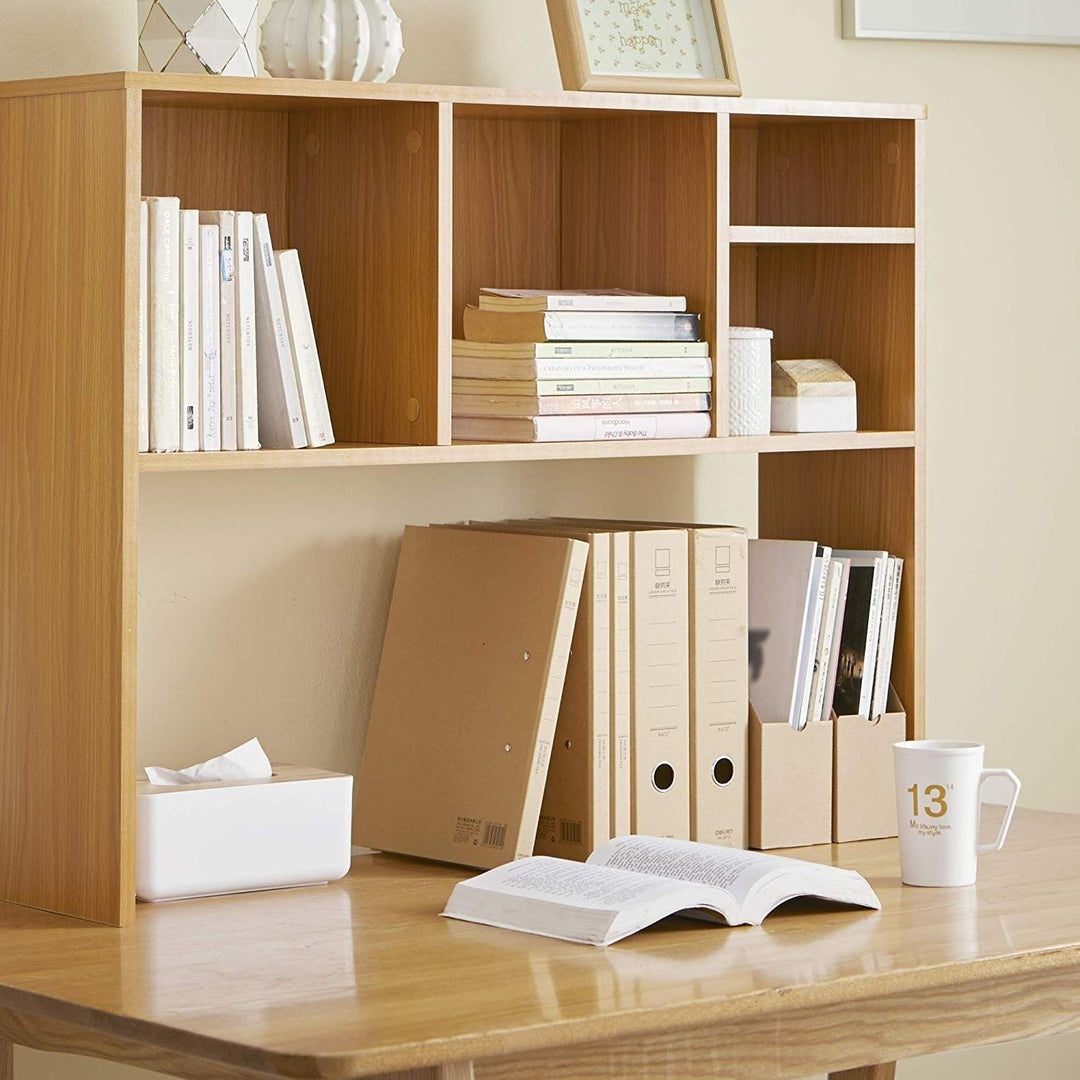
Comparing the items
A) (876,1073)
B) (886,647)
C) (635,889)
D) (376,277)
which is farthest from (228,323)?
(876,1073)

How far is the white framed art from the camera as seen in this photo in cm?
265

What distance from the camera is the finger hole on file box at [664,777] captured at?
7.22ft

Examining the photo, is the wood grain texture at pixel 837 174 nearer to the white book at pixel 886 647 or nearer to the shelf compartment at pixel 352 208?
the white book at pixel 886 647

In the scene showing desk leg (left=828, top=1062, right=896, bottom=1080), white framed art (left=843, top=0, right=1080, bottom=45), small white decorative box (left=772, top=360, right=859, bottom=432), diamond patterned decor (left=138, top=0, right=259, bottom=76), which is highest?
white framed art (left=843, top=0, right=1080, bottom=45)

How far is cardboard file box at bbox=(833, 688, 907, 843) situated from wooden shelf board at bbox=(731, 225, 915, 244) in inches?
20.7

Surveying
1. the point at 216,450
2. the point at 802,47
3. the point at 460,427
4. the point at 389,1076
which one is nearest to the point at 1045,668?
the point at 802,47

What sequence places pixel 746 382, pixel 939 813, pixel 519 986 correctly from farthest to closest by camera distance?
pixel 746 382 < pixel 939 813 < pixel 519 986

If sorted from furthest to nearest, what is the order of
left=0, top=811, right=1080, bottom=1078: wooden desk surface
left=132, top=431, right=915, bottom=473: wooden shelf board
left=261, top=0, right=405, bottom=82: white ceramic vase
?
1. left=261, top=0, right=405, bottom=82: white ceramic vase
2. left=132, top=431, right=915, bottom=473: wooden shelf board
3. left=0, top=811, right=1080, bottom=1078: wooden desk surface

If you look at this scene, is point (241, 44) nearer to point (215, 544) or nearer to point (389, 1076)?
point (215, 544)

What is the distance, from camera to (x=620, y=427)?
7.05ft

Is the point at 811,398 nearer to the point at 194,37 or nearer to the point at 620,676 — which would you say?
the point at 620,676

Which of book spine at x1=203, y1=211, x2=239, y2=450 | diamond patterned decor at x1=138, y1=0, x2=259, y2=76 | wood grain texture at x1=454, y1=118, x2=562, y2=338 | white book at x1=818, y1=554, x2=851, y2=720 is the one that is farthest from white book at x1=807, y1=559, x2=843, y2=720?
diamond patterned decor at x1=138, y1=0, x2=259, y2=76

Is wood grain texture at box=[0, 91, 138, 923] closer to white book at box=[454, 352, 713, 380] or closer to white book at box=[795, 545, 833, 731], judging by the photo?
white book at box=[454, 352, 713, 380]

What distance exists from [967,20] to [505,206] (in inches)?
29.0
